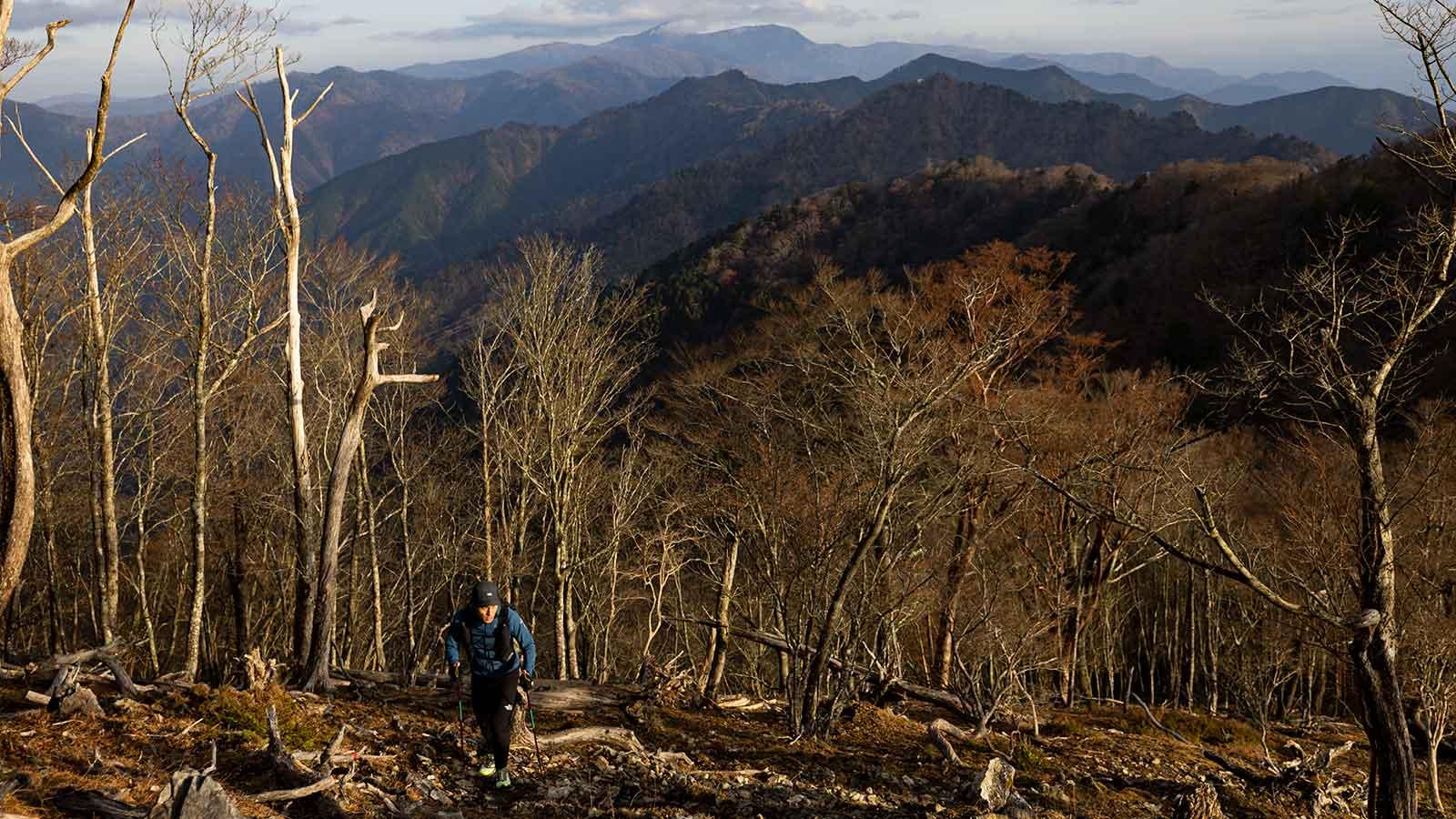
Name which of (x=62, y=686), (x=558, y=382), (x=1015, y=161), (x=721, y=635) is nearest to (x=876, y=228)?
(x=558, y=382)

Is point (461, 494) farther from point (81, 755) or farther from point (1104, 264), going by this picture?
point (1104, 264)

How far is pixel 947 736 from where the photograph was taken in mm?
9953

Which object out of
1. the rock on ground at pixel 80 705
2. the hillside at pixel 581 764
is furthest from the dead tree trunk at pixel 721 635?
the rock on ground at pixel 80 705

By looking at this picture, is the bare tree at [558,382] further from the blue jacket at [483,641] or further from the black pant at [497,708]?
the black pant at [497,708]

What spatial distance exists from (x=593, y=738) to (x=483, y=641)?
1936 millimetres

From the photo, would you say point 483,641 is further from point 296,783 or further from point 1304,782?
point 1304,782

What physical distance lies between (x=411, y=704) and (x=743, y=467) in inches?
384

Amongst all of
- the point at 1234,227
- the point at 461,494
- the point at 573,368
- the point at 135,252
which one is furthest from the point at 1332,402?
the point at 1234,227

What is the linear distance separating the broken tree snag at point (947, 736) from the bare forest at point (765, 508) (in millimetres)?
55

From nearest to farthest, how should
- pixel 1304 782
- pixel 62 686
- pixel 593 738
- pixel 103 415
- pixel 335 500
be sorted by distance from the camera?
pixel 62 686 < pixel 593 738 < pixel 1304 782 < pixel 335 500 < pixel 103 415

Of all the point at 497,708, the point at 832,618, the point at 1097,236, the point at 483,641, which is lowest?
the point at 832,618

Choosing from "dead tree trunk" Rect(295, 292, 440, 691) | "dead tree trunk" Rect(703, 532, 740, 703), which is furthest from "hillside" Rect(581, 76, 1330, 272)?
"dead tree trunk" Rect(295, 292, 440, 691)

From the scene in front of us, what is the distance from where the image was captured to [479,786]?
6938 mm

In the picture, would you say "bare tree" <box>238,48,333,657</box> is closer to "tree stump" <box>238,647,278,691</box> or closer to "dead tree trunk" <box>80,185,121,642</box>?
"tree stump" <box>238,647,278,691</box>
